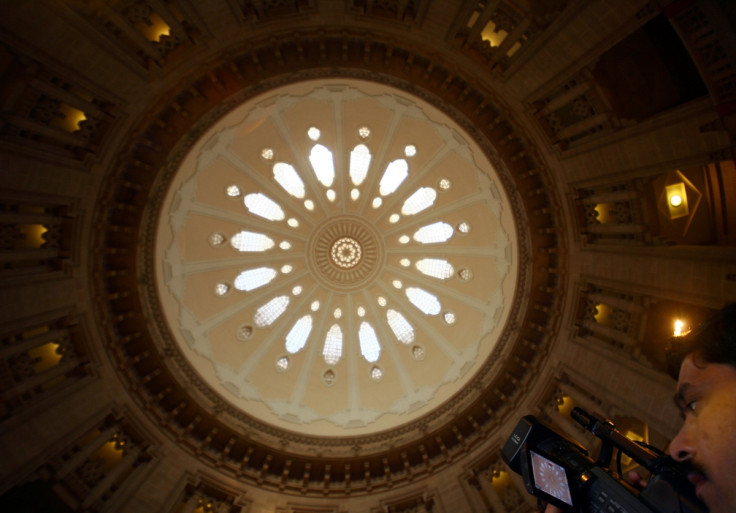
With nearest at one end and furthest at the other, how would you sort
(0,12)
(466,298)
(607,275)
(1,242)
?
(0,12), (1,242), (607,275), (466,298)

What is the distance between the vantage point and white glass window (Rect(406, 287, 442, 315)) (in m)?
23.6

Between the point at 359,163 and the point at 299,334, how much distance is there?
10269 mm

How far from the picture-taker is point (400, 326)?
24.3m

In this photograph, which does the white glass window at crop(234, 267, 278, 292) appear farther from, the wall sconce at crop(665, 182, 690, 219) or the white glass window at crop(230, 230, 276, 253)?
the wall sconce at crop(665, 182, 690, 219)

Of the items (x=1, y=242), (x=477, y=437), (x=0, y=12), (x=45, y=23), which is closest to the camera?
(x=0, y=12)

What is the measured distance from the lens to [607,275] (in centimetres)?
1387

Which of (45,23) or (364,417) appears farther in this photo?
(364,417)

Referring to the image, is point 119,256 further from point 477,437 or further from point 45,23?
point 477,437

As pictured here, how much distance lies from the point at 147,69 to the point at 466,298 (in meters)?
17.1

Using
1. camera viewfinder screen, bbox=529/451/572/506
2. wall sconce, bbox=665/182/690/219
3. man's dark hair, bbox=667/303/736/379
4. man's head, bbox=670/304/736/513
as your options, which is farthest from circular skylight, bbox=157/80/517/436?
camera viewfinder screen, bbox=529/451/572/506

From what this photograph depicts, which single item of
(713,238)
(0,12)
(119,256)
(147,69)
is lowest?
(119,256)

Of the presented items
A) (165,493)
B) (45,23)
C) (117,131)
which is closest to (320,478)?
(165,493)

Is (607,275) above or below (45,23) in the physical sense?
below

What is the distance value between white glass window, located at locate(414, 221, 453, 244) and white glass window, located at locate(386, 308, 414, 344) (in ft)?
15.2
